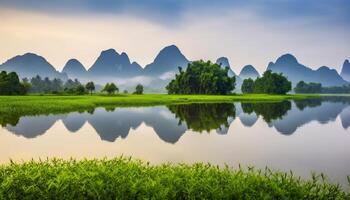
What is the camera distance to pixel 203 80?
335 feet

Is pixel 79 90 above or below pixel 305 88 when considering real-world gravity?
below

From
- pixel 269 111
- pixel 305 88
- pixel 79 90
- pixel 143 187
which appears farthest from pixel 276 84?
pixel 143 187

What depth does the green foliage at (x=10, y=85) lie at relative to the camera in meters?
74.8

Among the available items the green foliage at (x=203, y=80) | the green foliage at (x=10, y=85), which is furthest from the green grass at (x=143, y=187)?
the green foliage at (x=203, y=80)

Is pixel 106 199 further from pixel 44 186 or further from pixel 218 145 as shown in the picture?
pixel 218 145

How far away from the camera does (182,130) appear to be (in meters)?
24.8

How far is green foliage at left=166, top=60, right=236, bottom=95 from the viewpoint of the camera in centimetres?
10181

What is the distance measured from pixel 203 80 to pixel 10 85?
50.2 metres

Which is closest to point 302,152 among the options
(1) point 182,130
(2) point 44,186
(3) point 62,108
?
(1) point 182,130

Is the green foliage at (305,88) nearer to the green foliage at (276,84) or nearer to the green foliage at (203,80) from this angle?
the green foliage at (276,84)

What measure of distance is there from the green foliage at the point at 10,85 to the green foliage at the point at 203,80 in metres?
44.4

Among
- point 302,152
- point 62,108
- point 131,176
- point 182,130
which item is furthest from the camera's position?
point 62,108

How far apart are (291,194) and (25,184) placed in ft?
20.6

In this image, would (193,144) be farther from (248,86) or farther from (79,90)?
(248,86)
